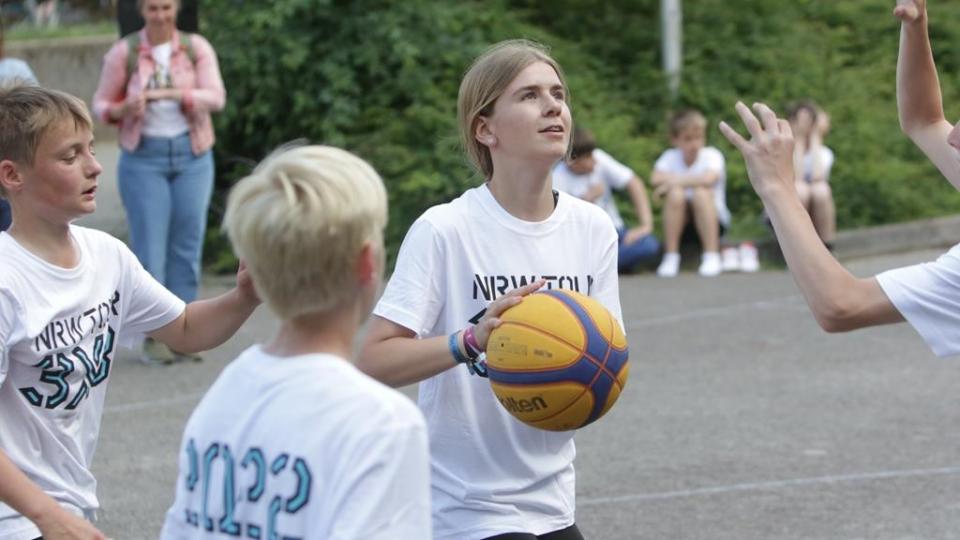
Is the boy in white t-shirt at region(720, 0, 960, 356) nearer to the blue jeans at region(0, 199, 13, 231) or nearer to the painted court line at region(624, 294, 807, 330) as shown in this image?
the blue jeans at region(0, 199, 13, 231)

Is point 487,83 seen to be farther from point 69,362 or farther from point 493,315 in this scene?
point 69,362

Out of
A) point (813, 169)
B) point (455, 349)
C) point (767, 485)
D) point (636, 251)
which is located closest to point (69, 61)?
point (636, 251)

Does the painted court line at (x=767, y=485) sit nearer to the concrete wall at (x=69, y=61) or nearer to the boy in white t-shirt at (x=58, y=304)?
the boy in white t-shirt at (x=58, y=304)

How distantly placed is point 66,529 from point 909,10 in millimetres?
2510

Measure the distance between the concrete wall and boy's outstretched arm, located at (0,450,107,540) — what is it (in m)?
14.3

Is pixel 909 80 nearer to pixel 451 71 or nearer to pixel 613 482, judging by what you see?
pixel 613 482

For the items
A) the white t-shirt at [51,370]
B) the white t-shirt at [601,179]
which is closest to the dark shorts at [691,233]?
the white t-shirt at [601,179]

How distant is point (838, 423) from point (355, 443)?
608cm

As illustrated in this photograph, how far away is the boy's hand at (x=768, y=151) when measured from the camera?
4016 millimetres

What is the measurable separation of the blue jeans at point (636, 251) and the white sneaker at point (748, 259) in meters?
0.70

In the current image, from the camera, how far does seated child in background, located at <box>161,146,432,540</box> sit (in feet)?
9.00

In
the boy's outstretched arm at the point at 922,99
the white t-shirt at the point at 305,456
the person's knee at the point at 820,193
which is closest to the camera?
the white t-shirt at the point at 305,456

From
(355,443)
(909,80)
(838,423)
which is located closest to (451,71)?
(838,423)

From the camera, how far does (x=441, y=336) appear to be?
4383 mm
